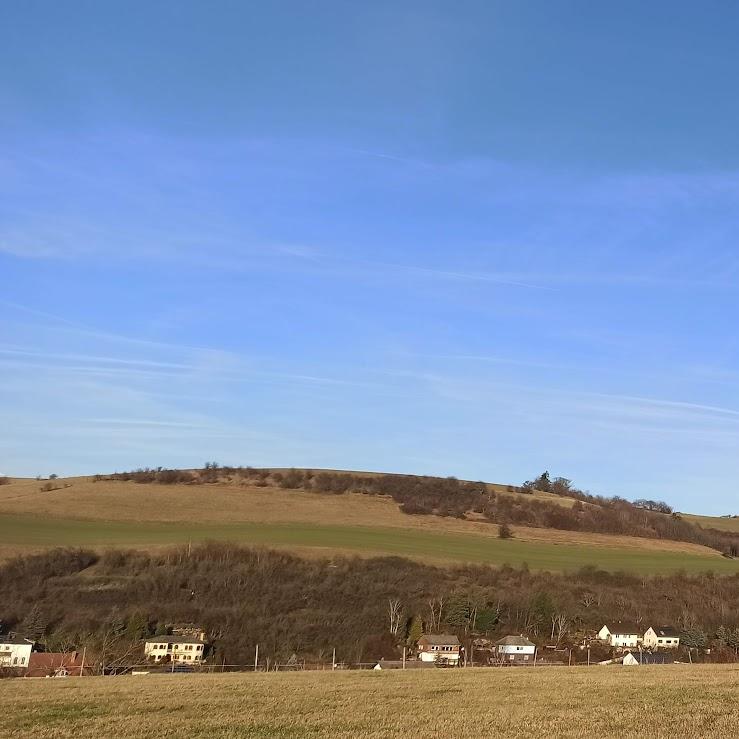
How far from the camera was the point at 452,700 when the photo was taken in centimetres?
2103

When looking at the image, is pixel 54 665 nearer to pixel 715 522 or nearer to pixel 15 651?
pixel 15 651

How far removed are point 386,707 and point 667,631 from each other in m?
64.9

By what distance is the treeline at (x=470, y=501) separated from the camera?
122062mm

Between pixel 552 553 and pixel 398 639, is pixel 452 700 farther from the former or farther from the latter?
pixel 552 553

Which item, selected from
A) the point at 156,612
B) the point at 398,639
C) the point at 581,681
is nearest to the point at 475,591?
the point at 398,639

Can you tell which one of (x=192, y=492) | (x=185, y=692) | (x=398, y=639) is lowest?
(x=398, y=639)

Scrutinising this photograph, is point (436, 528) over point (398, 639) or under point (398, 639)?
over

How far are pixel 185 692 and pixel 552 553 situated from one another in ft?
276

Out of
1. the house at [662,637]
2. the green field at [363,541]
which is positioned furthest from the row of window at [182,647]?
the house at [662,637]

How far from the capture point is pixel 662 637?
7088 centimetres

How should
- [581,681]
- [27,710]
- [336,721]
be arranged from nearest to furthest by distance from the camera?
[336,721], [27,710], [581,681]

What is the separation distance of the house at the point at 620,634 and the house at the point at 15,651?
51411mm

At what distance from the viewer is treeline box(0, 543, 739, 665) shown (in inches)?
2381

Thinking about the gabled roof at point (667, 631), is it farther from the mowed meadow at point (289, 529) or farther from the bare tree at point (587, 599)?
the mowed meadow at point (289, 529)
